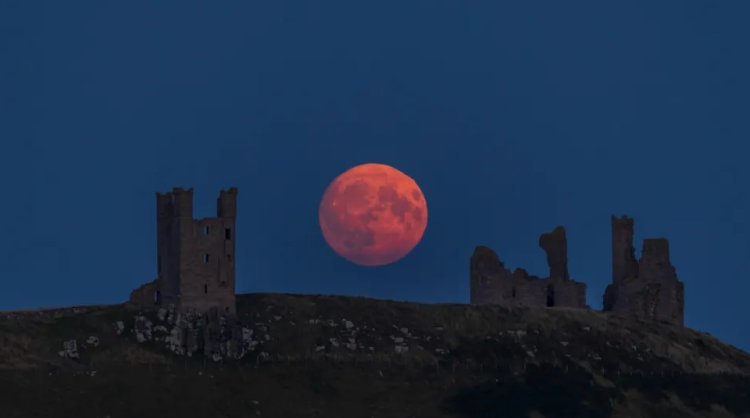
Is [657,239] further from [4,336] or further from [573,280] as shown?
[4,336]

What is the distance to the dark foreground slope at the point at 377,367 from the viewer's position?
145 metres

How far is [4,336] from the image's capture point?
148m

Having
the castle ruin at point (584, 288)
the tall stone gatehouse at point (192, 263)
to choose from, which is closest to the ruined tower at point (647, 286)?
the castle ruin at point (584, 288)

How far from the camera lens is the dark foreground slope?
144750 mm

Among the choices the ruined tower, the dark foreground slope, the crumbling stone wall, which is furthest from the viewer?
the ruined tower

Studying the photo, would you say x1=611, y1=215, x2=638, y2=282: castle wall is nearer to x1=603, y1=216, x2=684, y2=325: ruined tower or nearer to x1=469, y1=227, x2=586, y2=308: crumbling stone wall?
x1=603, y1=216, x2=684, y2=325: ruined tower

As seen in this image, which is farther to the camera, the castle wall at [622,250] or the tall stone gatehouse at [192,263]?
the castle wall at [622,250]

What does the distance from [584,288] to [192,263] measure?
37.8 metres

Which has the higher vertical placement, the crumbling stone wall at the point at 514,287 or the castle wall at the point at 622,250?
the castle wall at the point at 622,250

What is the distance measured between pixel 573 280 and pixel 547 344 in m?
16.8

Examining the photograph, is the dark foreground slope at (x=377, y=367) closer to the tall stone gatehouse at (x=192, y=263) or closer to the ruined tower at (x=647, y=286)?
the tall stone gatehouse at (x=192, y=263)

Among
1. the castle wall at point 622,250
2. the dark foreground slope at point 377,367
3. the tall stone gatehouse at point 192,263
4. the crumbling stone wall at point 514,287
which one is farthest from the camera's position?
the castle wall at point 622,250

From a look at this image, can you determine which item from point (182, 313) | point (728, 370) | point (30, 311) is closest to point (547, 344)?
point (728, 370)

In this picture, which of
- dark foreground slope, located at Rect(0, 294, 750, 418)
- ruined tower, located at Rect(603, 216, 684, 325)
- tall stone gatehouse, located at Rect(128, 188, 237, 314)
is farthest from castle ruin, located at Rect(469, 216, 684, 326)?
tall stone gatehouse, located at Rect(128, 188, 237, 314)
